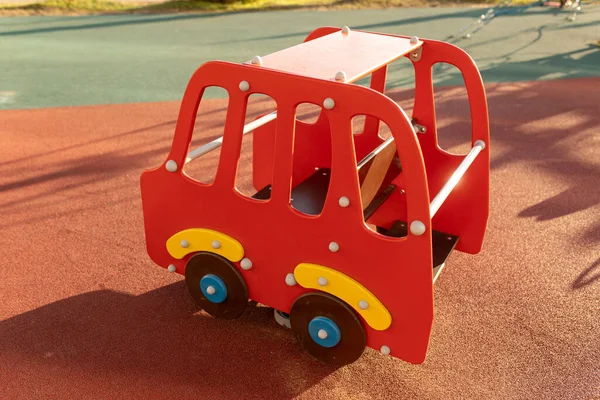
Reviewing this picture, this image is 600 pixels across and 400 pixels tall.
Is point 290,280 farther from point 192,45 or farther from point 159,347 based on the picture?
point 192,45

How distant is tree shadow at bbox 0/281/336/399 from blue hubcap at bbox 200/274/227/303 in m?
0.20

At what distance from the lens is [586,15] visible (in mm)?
11438

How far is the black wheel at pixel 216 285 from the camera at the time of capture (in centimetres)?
287

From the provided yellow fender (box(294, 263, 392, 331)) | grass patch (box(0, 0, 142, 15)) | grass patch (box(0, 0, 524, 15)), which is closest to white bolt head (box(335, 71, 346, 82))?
yellow fender (box(294, 263, 392, 331))

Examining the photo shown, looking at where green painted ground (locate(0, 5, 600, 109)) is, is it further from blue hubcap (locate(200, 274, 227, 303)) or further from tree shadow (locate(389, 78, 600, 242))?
blue hubcap (locate(200, 274, 227, 303))

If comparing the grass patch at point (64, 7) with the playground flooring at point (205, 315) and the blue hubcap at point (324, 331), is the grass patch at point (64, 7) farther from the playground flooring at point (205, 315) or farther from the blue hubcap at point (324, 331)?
the blue hubcap at point (324, 331)

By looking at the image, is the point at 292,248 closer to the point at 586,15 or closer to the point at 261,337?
the point at 261,337

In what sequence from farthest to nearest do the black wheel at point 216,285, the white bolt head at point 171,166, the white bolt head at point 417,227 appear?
the black wheel at point 216,285 < the white bolt head at point 171,166 < the white bolt head at point 417,227

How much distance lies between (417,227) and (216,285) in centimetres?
120

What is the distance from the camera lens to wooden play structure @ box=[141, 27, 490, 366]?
2.33 metres

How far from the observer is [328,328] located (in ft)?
8.70

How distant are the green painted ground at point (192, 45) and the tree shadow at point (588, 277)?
426 centimetres

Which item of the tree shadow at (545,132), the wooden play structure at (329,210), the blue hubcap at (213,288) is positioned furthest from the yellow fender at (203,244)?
the tree shadow at (545,132)

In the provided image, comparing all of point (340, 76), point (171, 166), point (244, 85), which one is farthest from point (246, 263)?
point (340, 76)
